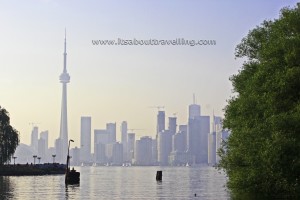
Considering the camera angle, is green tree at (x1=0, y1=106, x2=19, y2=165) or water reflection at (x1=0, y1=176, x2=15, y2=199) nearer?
water reflection at (x1=0, y1=176, x2=15, y2=199)

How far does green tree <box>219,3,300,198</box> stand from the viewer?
48062 millimetres

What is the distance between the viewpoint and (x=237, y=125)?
56969mm

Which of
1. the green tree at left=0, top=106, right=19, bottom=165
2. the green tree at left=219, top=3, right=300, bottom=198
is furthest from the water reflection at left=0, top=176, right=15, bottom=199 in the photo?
the green tree at left=0, top=106, right=19, bottom=165

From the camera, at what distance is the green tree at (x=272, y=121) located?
48.1 meters

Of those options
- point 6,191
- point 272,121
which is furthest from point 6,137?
point 272,121

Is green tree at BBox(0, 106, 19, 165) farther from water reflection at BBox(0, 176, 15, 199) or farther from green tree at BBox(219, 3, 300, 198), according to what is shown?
green tree at BBox(219, 3, 300, 198)

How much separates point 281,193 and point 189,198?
2081 centimetres

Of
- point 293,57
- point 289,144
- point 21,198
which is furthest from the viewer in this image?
point 21,198

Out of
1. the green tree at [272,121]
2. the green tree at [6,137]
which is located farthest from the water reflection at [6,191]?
the green tree at [6,137]

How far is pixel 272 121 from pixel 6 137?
108 m

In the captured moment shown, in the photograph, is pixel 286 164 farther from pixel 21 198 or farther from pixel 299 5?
pixel 21 198

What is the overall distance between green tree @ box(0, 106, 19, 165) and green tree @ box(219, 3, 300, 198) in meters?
98.1

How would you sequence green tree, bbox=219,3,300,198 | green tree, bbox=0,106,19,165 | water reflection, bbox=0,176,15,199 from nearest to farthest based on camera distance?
green tree, bbox=219,3,300,198
water reflection, bbox=0,176,15,199
green tree, bbox=0,106,19,165

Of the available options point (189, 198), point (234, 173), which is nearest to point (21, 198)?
point (189, 198)
